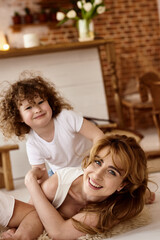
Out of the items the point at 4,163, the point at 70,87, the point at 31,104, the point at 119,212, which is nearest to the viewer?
the point at 119,212

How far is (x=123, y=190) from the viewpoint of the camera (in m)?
1.47

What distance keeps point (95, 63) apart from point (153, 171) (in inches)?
46.1

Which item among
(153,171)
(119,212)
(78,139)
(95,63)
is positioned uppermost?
(95,63)

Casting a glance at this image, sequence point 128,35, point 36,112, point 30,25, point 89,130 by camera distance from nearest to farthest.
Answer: point 36,112, point 89,130, point 30,25, point 128,35

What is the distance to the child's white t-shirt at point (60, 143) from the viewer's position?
6.26 ft

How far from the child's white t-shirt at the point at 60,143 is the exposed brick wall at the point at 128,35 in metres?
3.03

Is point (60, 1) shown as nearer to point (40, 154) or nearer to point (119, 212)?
point (40, 154)

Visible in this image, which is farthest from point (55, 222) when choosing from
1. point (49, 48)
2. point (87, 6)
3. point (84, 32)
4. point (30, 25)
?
point (30, 25)

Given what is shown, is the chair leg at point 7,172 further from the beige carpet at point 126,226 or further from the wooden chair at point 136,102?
the wooden chair at point 136,102

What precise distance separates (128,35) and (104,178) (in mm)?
4008

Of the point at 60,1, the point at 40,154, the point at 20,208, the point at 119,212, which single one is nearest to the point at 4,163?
the point at 40,154

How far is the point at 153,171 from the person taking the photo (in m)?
2.48

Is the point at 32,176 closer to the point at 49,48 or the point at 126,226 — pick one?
the point at 126,226

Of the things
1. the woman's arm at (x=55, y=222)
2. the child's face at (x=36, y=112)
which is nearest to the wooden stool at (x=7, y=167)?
the child's face at (x=36, y=112)
